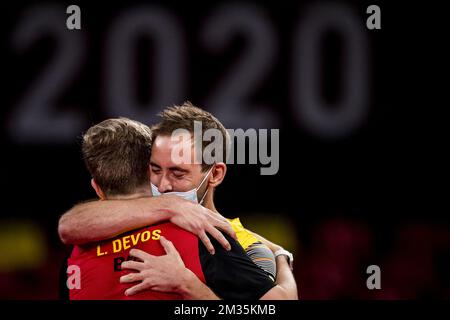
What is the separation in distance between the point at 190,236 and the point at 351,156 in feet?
6.15

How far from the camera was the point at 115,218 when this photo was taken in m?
1.94

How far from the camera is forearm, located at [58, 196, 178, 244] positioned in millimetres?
1916

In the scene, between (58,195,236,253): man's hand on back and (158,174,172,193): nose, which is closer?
(58,195,236,253): man's hand on back

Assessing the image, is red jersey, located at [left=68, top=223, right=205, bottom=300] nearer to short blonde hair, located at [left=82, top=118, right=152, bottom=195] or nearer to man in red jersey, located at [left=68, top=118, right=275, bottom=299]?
A: man in red jersey, located at [left=68, top=118, right=275, bottom=299]

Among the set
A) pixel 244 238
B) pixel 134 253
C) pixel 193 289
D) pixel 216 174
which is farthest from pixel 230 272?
pixel 216 174

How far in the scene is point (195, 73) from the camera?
3.18 metres

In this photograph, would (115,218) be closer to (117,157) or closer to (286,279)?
(117,157)

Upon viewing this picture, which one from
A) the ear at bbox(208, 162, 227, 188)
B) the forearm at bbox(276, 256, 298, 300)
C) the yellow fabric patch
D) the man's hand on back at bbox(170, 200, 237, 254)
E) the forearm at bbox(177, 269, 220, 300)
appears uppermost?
the ear at bbox(208, 162, 227, 188)

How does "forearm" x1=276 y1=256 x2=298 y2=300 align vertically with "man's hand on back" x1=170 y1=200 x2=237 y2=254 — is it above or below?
below

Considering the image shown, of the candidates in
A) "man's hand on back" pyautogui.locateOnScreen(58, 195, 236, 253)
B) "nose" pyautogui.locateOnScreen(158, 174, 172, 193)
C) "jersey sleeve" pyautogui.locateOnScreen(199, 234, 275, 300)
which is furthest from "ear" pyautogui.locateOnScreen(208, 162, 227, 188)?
"jersey sleeve" pyautogui.locateOnScreen(199, 234, 275, 300)

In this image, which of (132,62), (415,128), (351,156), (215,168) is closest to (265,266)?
(215,168)

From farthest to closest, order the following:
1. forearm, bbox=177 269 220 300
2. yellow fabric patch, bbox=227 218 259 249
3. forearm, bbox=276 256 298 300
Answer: yellow fabric patch, bbox=227 218 259 249 → forearm, bbox=276 256 298 300 → forearm, bbox=177 269 220 300

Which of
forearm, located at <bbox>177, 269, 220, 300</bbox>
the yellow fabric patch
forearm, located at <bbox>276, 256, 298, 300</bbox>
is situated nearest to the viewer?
forearm, located at <bbox>177, 269, 220, 300</bbox>

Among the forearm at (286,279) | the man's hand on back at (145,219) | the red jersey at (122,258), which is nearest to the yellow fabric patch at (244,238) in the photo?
the forearm at (286,279)
